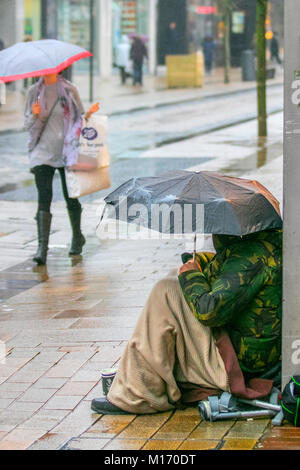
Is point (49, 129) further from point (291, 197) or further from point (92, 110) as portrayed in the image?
A: point (291, 197)

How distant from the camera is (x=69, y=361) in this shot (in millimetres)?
5160

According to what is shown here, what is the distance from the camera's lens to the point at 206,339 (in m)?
4.27

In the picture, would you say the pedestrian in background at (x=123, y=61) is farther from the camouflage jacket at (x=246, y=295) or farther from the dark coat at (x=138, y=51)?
the camouflage jacket at (x=246, y=295)

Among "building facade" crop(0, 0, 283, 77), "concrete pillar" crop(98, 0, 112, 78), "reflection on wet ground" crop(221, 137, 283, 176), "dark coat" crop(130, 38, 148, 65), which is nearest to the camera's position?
"reflection on wet ground" crop(221, 137, 283, 176)

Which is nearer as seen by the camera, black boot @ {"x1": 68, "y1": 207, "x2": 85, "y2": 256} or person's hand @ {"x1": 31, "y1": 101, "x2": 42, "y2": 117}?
person's hand @ {"x1": 31, "y1": 101, "x2": 42, "y2": 117}

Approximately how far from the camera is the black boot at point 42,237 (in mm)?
8062

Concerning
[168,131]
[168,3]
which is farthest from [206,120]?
[168,3]

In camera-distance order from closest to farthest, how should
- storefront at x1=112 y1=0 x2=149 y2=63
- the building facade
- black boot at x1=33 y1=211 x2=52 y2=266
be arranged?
black boot at x1=33 y1=211 x2=52 y2=266
the building facade
storefront at x1=112 y1=0 x2=149 y2=63

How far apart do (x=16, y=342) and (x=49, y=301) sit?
1152 mm

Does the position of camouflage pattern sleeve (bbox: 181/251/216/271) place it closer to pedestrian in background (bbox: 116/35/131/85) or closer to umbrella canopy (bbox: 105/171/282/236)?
umbrella canopy (bbox: 105/171/282/236)

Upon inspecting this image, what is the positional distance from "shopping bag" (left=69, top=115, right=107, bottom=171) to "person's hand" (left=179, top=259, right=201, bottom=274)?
150 inches

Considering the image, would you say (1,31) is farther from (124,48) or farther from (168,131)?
(168,131)

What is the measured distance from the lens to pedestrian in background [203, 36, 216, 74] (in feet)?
136

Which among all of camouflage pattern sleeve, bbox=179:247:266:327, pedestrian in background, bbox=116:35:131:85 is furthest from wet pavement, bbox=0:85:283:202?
pedestrian in background, bbox=116:35:131:85
